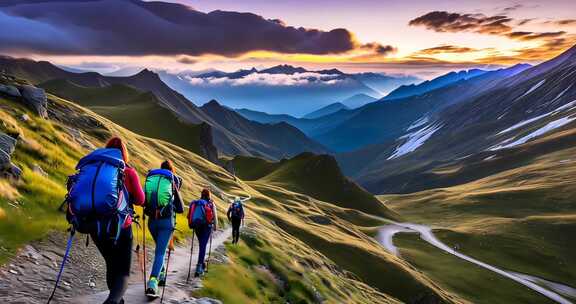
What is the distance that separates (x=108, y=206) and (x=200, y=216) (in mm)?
9415

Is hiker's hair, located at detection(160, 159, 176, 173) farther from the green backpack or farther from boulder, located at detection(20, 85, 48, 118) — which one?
boulder, located at detection(20, 85, 48, 118)

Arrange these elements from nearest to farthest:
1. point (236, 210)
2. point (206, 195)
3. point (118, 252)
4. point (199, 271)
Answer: point (118, 252) < point (206, 195) < point (199, 271) < point (236, 210)

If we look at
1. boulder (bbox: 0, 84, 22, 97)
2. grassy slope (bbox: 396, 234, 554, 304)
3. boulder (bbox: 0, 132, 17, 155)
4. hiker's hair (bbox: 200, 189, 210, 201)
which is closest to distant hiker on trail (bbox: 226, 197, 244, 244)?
hiker's hair (bbox: 200, 189, 210, 201)

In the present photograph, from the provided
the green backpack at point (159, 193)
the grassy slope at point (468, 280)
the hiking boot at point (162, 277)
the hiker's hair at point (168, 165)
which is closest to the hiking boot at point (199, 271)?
the hiking boot at point (162, 277)

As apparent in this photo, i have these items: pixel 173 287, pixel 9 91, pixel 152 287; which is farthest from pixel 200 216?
pixel 9 91

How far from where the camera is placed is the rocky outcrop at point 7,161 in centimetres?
1819

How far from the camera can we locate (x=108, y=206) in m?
9.90

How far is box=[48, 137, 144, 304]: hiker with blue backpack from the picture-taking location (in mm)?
9852

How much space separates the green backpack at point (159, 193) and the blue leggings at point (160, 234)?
0.96ft

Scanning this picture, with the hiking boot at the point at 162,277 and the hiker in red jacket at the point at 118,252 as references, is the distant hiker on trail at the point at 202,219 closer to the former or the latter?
the hiking boot at the point at 162,277

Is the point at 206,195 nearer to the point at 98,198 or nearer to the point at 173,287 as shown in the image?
the point at 173,287

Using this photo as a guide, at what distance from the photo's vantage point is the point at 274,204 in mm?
105250

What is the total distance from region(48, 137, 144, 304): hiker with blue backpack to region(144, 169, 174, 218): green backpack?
8.63 feet

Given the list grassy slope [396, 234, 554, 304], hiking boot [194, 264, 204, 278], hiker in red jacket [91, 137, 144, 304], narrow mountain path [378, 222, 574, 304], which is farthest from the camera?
narrow mountain path [378, 222, 574, 304]
